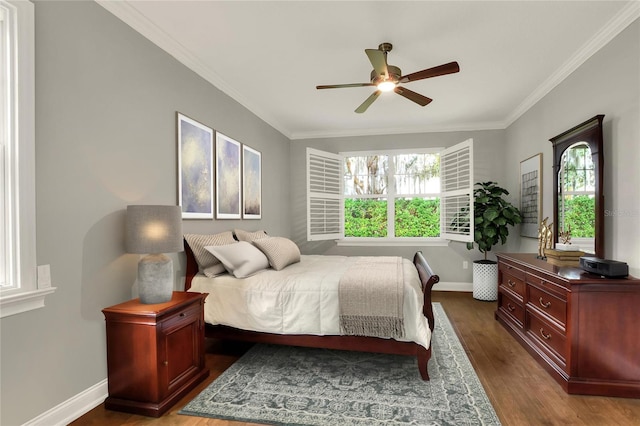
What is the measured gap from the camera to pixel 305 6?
7.52ft

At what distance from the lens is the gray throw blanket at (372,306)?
243 cm

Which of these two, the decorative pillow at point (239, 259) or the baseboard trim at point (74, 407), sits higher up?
the decorative pillow at point (239, 259)

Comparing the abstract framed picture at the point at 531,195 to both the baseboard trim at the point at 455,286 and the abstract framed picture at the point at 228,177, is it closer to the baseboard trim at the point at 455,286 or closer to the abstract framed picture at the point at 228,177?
the baseboard trim at the point at 455,286

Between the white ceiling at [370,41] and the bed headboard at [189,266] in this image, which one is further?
the bed headboard at [189,266]

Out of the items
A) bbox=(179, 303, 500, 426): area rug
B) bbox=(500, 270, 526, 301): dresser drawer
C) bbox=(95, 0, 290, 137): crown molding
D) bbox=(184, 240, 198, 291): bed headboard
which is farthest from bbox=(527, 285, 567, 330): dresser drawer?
bbox=(95, 0, 290, 137): crown molding

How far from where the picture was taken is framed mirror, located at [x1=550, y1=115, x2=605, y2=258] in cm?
270

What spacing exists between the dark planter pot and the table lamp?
4233 mm

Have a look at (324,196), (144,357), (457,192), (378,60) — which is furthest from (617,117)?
(144,357)

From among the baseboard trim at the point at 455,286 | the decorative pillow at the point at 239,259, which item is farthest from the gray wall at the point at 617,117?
the decorative pillow at the point at 239,259

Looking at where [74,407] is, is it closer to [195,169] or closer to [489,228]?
[195,169]

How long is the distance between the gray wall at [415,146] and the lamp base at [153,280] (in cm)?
366

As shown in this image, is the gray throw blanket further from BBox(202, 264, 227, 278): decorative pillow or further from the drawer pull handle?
the drawer pull handle

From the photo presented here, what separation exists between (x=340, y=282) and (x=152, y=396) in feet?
4.74

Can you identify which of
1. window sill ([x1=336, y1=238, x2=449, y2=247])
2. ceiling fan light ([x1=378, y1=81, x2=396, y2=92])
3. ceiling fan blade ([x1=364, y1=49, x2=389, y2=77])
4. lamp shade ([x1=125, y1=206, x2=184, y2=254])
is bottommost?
window sill ([x1=336, y1=238, x2=449, y2=247])
